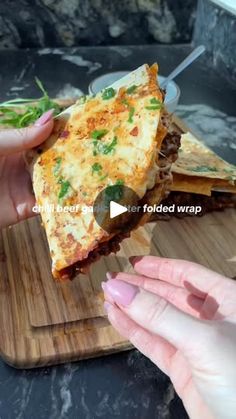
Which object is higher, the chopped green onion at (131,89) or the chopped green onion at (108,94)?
the chopped green onion at (131,89)

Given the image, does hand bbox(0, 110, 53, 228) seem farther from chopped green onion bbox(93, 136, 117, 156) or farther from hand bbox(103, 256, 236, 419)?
hand bbox(103, 256, 236, 419)

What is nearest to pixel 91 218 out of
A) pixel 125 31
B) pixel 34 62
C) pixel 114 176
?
pixel 114 176

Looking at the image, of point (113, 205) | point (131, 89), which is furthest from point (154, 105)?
point (113, 205)

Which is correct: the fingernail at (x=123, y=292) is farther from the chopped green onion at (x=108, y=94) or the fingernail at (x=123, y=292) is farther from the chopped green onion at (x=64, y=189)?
the chopped green onion at (x=108, y=94)

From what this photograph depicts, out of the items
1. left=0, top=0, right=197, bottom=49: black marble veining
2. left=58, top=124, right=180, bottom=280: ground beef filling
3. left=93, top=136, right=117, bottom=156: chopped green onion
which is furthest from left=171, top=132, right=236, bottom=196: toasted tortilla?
left=0, top=0, right=197, bottom=49: black marble veining

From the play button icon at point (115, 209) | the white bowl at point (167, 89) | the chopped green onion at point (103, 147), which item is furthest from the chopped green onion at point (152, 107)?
the white bowl at point (167, 89)

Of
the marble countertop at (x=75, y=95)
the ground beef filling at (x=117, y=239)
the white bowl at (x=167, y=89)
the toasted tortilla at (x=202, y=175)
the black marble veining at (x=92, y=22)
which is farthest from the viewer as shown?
the black marble veining at (x=92, y=22)

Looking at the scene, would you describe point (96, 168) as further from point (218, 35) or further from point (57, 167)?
point (218, 35)
